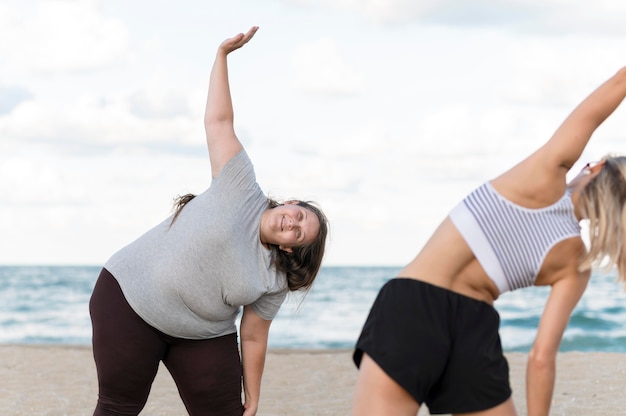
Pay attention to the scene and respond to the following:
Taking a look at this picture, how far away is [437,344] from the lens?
8.73 feet

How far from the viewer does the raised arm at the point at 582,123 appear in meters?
2.55

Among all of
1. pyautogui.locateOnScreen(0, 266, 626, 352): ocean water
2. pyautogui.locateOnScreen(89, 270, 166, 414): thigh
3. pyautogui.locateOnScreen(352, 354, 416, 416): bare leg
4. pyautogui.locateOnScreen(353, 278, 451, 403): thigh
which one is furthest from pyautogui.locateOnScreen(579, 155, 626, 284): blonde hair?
pyautogui.locateOnScreen(0, 266, 626, 352): ocean water

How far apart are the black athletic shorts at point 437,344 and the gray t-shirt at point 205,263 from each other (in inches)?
36.8

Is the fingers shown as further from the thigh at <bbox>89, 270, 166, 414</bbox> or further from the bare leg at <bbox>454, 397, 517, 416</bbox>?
the bare leg at <bbox>454, 397, 517, 416</bbox>

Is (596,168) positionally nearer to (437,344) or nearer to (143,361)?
(437,344)

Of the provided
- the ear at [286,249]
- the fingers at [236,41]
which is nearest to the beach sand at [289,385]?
the ear at [286,249]

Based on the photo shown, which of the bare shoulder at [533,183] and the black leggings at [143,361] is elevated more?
the bare shoulder at [533,183]

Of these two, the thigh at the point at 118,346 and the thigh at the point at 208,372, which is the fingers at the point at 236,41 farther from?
the thigh at the point at 208,372

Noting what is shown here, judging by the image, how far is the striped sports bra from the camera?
2684mm

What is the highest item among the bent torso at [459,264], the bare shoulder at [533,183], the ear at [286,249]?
the bare shoulder at [533,183]

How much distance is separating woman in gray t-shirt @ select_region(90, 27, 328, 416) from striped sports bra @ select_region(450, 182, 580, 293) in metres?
1.03

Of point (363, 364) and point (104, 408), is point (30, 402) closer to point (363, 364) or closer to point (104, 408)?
point (104, 408)

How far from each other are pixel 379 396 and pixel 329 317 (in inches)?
741

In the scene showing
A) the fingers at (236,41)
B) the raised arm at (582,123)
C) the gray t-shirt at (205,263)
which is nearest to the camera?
the raised arm at (582,123)
